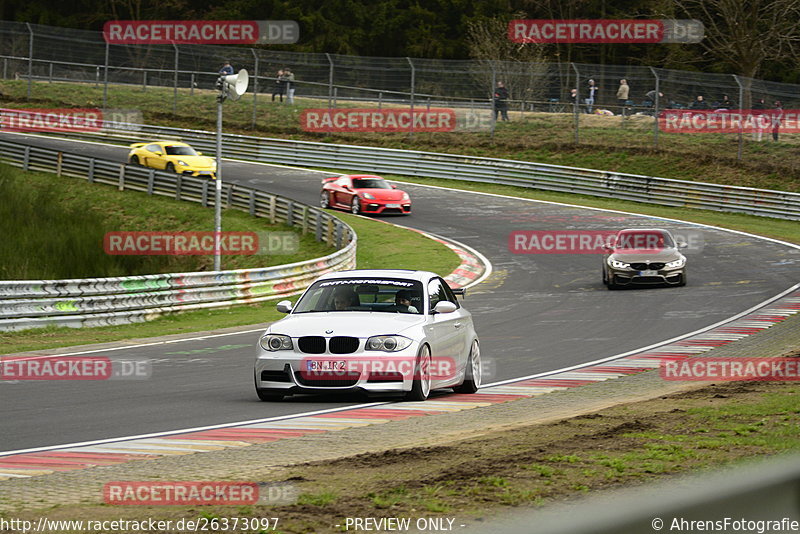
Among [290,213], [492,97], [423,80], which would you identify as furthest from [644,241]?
[423,80]

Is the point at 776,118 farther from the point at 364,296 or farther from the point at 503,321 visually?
the point at 364,296

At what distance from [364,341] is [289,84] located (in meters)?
44.0

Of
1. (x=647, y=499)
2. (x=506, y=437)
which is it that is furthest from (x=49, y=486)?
(x=647, y=499)

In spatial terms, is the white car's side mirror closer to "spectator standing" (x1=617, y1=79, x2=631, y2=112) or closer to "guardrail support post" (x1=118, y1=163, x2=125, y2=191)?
"guardrail support post" (x1=118, y1=163, x2=125, y2=191)

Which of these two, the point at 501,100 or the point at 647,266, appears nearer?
the point at 647,266

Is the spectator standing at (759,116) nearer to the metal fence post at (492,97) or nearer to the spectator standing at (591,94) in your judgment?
the spectator standing at (591,94)

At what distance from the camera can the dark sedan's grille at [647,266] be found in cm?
2525

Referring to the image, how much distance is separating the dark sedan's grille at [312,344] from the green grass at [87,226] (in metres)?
16.4

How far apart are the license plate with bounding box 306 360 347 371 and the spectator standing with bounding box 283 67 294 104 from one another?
1626 inches

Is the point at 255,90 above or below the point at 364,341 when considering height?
above

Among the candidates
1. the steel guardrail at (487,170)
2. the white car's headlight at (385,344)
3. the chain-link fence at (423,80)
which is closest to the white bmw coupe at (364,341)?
the white car's headlight at (385,344)

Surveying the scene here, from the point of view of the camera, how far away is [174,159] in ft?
143

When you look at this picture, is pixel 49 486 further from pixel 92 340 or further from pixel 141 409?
pixel 92 340

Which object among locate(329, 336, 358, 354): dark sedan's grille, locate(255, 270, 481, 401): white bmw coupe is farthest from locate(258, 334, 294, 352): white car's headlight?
locate(329, 336, 358, 354): dark sedan's grille
